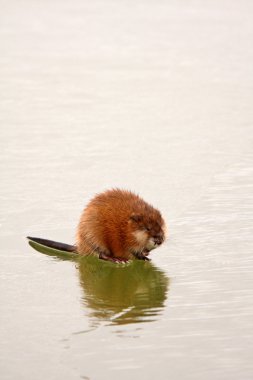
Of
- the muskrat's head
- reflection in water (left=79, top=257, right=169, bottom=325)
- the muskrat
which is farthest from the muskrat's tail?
the muskrat's head

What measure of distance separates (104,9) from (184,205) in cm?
776

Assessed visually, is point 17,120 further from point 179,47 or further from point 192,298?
point 192,298

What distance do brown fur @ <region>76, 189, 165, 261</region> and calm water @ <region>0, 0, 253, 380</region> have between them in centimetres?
10

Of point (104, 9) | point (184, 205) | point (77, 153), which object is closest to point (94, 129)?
point (77, 153)

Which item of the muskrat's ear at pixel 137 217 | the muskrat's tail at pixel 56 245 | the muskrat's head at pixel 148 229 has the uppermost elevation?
the muskrat's ear at pixel 137 217

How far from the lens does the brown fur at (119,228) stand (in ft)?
19.3

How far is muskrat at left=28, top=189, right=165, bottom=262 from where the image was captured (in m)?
5.88

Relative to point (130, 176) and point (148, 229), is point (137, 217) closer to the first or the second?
point (148, 229)

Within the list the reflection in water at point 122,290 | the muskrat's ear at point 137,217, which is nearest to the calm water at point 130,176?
the reflection in water at point 122,290

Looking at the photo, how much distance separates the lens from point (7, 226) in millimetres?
6406

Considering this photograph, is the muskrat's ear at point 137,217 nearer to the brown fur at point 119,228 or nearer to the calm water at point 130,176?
A: the brown fur at point 119,228

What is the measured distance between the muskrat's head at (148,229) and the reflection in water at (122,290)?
0.43 feet

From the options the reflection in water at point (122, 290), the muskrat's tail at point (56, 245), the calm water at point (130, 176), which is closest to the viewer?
the calm water at point (130, 176)

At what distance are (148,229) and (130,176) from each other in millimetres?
1688
